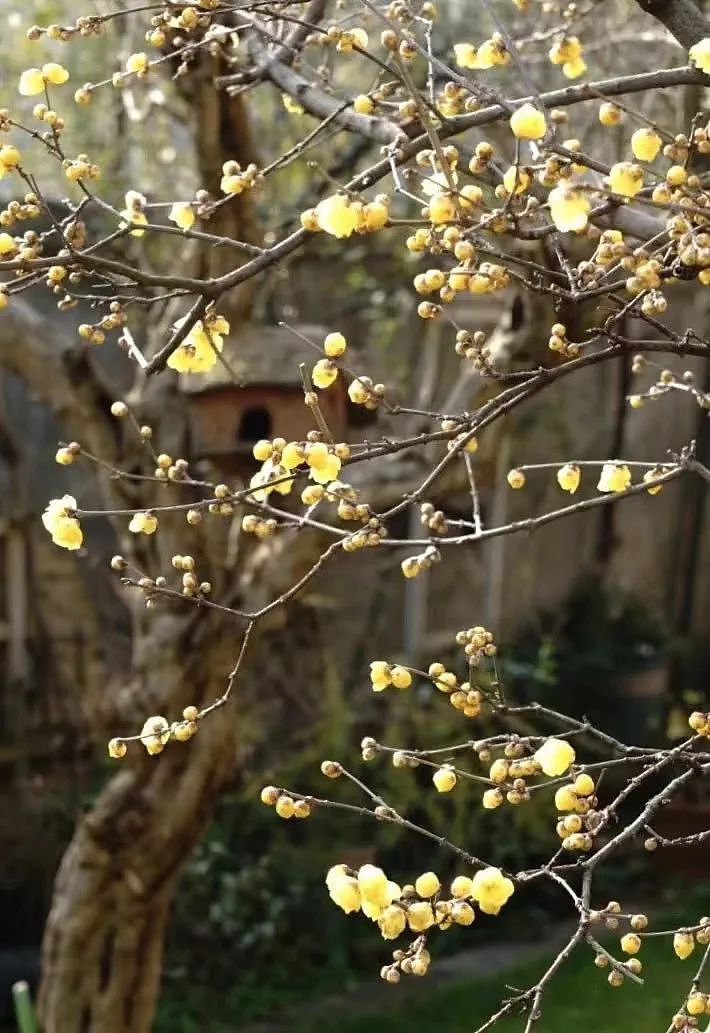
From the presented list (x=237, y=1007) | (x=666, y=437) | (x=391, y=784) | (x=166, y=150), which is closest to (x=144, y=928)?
(x=237, y=1007)

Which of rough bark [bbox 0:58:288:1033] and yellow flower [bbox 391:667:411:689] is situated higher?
yellow flower [bbox 391:667:411:689]

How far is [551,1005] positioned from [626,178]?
3.39 metres

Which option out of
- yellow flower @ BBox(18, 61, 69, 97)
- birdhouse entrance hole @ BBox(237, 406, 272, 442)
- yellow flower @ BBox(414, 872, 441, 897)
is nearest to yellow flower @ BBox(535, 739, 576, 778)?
yellow flower @ BBox(414, 872, 441, 897)

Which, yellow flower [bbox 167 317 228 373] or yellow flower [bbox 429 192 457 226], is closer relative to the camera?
yellow flower [bbox 429 192 457 226]

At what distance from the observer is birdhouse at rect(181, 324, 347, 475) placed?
100 inches

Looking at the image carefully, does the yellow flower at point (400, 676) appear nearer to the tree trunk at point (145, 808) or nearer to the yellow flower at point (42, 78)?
the yellow flower at point (42, 78)

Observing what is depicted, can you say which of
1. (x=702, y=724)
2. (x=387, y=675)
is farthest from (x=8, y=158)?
(x=702, y=724)

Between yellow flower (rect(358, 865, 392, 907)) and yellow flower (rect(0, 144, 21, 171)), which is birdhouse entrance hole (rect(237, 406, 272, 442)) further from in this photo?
yellow flower (rect(358, 865, 392, 907))

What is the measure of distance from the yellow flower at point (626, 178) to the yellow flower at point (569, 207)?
6 centimetres

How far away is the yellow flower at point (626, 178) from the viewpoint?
893 millimetres

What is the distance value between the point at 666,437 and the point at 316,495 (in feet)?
15.8

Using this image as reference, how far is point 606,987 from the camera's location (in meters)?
3.86

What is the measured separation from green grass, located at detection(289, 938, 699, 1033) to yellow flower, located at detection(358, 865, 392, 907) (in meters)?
2.86

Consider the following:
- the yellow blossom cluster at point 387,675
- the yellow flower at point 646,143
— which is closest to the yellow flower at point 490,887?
the yellow blossom cluster at point 387,675
